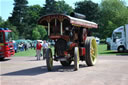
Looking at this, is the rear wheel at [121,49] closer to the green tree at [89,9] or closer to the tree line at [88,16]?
the tree line at [88,16]

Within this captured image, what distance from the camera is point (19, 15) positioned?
315 ft

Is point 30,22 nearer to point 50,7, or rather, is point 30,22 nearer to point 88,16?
point 50,7

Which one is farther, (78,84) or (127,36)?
(127,36)

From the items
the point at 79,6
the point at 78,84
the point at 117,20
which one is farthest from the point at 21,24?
the point at 78,84

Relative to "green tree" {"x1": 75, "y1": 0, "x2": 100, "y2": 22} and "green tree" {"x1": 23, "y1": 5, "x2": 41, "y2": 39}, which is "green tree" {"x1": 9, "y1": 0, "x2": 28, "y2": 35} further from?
"green tree" {"x1": 75, "y1": 0, "x2": 100, "y2": 22}

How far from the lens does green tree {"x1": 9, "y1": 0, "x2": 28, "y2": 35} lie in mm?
91125

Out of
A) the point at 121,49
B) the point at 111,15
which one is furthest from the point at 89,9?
the point at 121,49

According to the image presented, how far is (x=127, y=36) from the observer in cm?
2789

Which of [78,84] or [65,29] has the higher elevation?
[65,29]

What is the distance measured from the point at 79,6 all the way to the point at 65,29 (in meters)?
67.1

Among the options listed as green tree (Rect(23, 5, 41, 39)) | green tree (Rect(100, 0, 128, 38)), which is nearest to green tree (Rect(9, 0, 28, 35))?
green tree (Rect(23, 5, 41, 39))

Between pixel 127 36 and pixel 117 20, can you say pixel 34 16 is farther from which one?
pixel 127 36

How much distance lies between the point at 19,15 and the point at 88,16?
99.9 feet

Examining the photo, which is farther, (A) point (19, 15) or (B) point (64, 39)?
(A) point (19, 15)
